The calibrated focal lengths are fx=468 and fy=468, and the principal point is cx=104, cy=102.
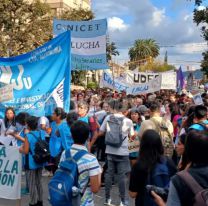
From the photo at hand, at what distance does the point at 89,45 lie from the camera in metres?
12.4

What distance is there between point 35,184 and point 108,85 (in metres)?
11.7

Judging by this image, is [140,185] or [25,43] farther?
[25,43]

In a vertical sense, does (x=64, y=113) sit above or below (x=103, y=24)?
below

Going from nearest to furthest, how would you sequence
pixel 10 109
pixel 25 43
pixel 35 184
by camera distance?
pixel 35 184 < pixel 10 109 < pixel 25 43

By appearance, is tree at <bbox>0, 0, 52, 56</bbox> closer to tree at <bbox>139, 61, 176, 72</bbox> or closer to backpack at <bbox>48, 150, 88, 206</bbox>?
backpack at <bbox>48, 150, 88, 206</bbox>

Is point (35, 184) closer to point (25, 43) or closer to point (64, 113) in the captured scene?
point (64, 113)

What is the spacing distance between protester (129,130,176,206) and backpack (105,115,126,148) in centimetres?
298

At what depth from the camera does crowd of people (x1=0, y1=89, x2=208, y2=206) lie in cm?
337

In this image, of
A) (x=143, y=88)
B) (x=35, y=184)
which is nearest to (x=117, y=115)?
(x=35, y=184)

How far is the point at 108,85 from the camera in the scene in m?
18.5

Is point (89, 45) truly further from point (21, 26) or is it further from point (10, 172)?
point (21, 26)

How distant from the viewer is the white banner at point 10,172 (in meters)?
6.81

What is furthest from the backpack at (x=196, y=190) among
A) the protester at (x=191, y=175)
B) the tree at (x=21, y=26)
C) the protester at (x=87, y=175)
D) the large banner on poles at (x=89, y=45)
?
the tree at (x=21, y=26)

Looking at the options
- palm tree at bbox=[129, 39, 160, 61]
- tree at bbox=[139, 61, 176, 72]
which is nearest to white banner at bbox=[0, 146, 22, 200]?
tree at bbox=[139, 61, 176, 72]
